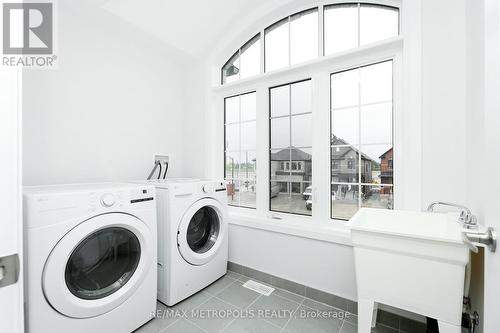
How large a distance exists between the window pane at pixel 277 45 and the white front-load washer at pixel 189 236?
4.21 feet

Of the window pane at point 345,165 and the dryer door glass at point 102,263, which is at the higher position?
the window pane at point 345,165

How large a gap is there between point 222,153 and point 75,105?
54.2 inches

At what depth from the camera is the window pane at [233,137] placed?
2475mm

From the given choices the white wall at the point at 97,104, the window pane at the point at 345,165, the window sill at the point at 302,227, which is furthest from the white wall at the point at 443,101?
the white wall at the point at 97,104

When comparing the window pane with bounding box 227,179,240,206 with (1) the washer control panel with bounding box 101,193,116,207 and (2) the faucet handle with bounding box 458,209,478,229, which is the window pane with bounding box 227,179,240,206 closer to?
(1) the washer control panel with bounding box 101,193,116,207

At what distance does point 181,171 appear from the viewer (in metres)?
2.72

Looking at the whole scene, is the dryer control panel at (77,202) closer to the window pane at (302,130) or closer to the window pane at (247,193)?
the window pane at (247,193)

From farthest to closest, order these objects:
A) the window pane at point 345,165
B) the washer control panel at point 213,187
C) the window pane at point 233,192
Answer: the window pane at point 233,192, the washer control panel at point 213,187, the window pane at point 345,165

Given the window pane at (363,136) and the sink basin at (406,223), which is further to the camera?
the window pane at (363,136)

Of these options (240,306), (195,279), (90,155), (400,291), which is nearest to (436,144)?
(400,291)

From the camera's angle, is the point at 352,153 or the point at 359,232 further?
the point at 352,153

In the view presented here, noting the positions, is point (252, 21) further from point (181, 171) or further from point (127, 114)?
point (181, 171)

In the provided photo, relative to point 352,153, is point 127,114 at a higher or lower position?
higher

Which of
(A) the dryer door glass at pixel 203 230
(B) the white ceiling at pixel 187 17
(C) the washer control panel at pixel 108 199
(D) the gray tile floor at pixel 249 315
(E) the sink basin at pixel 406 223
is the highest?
(B) the white ceiling at pixel 187 17
